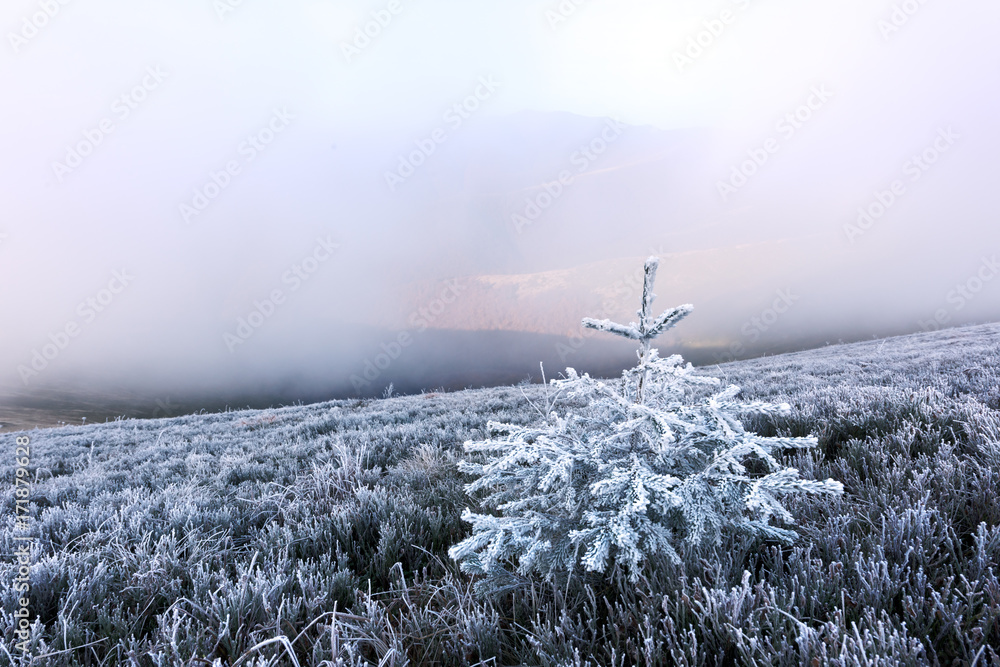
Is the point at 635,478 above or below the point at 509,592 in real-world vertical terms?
above

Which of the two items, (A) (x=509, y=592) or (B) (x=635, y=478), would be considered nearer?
(B) (x=635, y=478)

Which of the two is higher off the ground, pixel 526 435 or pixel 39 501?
pixel 526 435

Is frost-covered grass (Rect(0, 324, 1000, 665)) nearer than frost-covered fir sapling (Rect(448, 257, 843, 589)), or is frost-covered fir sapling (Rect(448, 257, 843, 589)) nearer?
frost-covered grass (Rect(0, 324, 1000, 665))

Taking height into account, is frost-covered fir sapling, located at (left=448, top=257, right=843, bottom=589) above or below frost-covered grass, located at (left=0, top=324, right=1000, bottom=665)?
above

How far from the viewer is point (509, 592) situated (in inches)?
82.3

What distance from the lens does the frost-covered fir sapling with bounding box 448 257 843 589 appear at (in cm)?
177

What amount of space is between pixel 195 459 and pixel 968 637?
7980 millimetres

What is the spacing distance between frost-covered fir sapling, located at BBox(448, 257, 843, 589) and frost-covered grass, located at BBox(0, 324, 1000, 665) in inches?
7.1

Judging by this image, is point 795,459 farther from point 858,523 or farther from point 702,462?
point 702,462

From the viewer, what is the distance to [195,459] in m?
6.19

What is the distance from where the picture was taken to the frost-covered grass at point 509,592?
1490mm

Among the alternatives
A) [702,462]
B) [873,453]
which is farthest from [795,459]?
[702,462]

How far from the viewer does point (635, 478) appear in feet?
5.97

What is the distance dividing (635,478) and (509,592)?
93 centimetres
